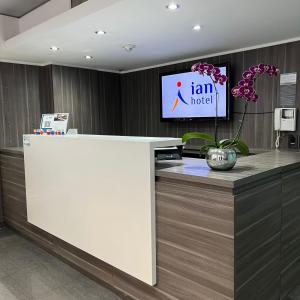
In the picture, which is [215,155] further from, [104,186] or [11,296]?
[11,296]

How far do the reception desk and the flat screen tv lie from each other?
148cm

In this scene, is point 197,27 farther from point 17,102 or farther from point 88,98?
point 17,102

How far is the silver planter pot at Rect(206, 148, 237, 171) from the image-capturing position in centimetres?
174

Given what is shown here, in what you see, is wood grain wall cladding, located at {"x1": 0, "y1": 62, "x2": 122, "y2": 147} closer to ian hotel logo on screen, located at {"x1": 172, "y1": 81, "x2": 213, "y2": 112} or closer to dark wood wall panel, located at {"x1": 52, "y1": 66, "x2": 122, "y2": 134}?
dark wood wall panel, located at {"x1": 52, "y1": 66, "x2": 122, "y2": 134}

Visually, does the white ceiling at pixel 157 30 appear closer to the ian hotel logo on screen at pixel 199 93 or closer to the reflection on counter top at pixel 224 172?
the ian hotel logo on screen at pixel 199 93

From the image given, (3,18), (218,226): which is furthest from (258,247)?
(3,18)

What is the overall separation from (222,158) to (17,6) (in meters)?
2.83

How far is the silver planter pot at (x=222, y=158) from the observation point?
1739mm

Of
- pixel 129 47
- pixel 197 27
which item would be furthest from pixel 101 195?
pixel 129 47

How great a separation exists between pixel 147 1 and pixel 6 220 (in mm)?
3226

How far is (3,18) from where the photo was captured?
335 cm

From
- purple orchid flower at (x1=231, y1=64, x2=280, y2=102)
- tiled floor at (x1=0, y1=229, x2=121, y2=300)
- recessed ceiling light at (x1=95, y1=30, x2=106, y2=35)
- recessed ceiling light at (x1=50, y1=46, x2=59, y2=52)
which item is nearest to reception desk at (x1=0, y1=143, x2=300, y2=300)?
tiled floor at (x1=0, y1=229, x2=121, y2=300)

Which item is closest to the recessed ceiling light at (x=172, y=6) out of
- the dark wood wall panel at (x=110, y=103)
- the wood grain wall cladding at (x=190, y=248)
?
the wood grain wall cladding at (x=190, y=248)

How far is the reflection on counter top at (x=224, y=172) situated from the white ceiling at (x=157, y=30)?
1.12 meters
